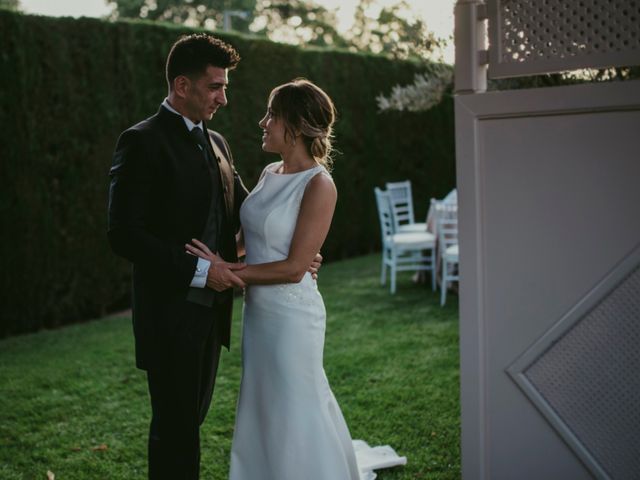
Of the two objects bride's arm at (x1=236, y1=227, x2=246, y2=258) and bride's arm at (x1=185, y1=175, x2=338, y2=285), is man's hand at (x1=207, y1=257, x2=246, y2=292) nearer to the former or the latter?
bride's arm at (x1=185, y1=175, x2=338, y2=285)

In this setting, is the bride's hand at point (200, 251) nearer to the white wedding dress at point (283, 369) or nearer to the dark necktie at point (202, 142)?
the white wedding dress at point (283, 369)

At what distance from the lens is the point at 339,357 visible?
19.5 ft

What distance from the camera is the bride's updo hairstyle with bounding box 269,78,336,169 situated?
2945 mm

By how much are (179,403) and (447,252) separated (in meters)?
5.09

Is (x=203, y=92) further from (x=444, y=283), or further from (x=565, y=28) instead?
(x=444, y=283)

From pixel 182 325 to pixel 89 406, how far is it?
2.38 metres

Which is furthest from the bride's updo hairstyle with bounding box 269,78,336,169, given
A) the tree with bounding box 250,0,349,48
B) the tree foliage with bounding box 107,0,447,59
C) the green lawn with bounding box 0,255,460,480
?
the tree with bounding box 250,0,349,48

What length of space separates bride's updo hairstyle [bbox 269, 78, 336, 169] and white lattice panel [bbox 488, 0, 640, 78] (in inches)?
26.7

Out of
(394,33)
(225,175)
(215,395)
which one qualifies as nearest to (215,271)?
(225,175)

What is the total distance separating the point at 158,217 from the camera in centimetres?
289

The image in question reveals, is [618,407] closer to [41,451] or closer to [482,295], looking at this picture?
[482,295]

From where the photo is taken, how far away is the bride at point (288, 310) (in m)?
2.95

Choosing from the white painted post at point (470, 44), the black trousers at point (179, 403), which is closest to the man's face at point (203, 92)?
the black trousers at point (179, 403)

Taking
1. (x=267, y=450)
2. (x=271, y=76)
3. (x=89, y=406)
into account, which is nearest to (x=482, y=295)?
(x=267, y=450)
